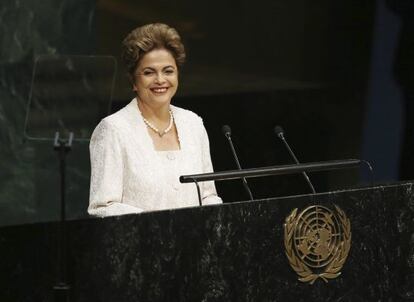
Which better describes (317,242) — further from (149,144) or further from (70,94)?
(70,94)

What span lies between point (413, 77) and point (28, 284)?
401 cm

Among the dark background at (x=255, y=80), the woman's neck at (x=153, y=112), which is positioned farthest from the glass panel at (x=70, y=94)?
the woman's neck at (x=153, y=112)

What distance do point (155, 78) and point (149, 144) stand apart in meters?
0.25

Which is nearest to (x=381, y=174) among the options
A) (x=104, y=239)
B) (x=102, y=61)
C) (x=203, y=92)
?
(x=203, y=92)

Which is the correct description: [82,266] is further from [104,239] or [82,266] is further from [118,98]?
[118,98]

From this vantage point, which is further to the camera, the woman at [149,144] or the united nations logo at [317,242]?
the woman at [149,144]

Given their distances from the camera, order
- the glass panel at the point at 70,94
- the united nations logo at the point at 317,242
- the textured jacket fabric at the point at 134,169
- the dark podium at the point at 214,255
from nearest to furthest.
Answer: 1. the dark podium at the point at 214,255
2. the united nations logo at the point at 317,242
3. the textured jacket fabric at the point at 134,169
4. the glass panel at the point at 70,94

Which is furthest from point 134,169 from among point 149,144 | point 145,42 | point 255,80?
point 255,80

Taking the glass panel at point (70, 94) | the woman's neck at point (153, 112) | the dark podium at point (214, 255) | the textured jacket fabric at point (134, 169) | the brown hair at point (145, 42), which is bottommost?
the dark podium at point (214, 255)

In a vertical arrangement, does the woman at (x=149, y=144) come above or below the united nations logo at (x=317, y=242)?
above

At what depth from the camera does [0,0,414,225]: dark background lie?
23.5 feet

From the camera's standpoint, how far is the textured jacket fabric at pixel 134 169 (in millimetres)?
5031

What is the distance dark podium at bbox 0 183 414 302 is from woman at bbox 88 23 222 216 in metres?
0.40

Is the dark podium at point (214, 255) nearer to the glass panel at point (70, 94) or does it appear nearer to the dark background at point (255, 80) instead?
the glass panel at point (70, 94)
